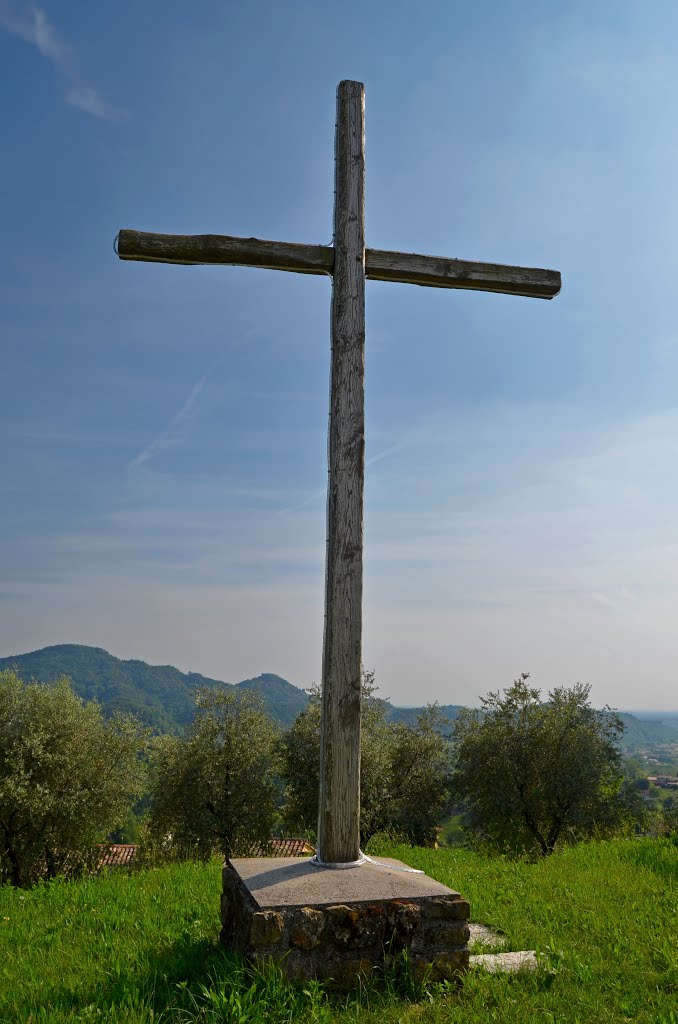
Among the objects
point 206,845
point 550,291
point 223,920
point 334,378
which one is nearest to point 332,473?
point 334,378

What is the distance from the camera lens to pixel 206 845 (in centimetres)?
2284

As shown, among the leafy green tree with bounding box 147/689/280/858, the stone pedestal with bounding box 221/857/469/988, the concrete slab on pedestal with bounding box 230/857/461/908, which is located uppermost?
the concrete slab on pedestal with bounding box 230/857/461/908

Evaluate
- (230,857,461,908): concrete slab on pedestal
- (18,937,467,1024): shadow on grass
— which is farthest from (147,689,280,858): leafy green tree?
(18,937,467,1024): shadow on grass

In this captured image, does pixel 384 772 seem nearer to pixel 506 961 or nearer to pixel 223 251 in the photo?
pixel 506 961

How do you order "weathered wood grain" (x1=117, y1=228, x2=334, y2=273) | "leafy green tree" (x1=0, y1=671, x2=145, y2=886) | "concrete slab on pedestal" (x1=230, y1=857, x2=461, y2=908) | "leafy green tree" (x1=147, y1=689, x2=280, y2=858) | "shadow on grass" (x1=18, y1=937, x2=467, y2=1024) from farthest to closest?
"leafy green tree" (x1=147, y1=689, x2=280, y2=858)
"leafy green tree" (x1=0, y1=671, x2=145, y2=886)
"weathered wood grain" (x1=117, y1=228, x2=334, y2=273)
"concrete slab on pedestal" (x1=230, y1=857, x2=461, y2=908)
"shadow on grass" (x1=18, y1=937, x2=467, y2=1024)

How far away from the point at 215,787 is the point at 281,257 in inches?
783

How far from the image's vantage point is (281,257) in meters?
6.60

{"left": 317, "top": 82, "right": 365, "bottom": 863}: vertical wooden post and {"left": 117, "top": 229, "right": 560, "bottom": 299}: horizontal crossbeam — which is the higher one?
{"left": 117, "top": 229, "right": 560, "bottom": 299}: horizontal crossbeam

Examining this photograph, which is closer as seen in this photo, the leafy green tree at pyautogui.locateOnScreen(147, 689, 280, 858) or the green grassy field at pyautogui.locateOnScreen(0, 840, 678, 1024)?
the green grassy field at pyautogui.locateOnScreen(0, 840, 678, 1024)

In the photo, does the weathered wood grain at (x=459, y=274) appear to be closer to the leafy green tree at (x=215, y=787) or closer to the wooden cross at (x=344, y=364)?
the wooden cross at (x=344, y=364)

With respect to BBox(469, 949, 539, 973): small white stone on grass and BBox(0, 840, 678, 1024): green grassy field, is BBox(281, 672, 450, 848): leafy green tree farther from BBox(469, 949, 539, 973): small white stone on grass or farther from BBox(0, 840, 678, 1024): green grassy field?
BBox(469, 949, 539, 973): small white stone on grass

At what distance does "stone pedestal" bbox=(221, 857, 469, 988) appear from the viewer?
15.6 ft

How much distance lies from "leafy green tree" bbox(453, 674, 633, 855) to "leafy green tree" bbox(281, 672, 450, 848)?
1.00 m

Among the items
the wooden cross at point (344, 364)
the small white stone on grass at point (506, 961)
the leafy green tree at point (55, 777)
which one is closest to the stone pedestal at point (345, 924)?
the small white stone on grass at point (506, 961)
